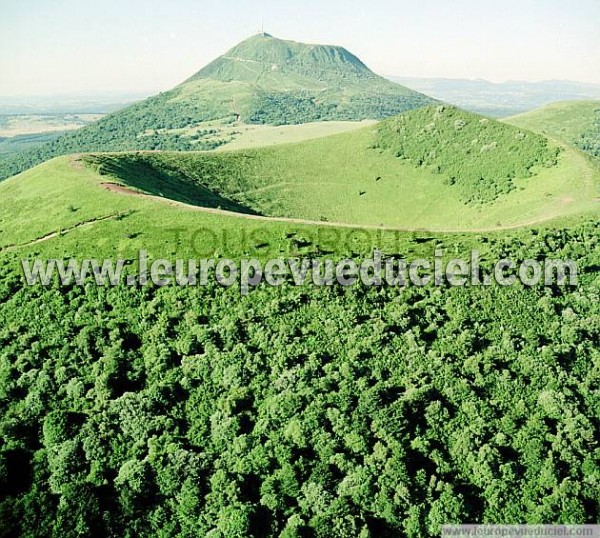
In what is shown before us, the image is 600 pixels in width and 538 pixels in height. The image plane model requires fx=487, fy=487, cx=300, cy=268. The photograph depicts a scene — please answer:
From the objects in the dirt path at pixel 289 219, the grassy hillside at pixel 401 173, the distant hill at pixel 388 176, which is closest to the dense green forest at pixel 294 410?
the dirt path at pixel 289 219

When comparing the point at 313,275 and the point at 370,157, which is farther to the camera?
the point at 370,157

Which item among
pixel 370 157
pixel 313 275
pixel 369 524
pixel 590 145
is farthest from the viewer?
pixel 590 145

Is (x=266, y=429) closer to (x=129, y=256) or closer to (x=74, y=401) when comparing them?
(x=74, y=401)

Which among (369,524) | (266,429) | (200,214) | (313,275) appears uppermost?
(200,214)

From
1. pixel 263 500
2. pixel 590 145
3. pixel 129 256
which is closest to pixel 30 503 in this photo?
pixel 263 500

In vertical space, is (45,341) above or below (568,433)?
above

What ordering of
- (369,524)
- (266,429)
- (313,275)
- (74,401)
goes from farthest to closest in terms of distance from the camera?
(313,275) → (74,401) → (266,429) → (369,524)

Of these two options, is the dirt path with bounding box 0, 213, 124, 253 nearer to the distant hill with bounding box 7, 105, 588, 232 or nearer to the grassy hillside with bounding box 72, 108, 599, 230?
the distant hill with bounding box 7, 105, 588, 232
